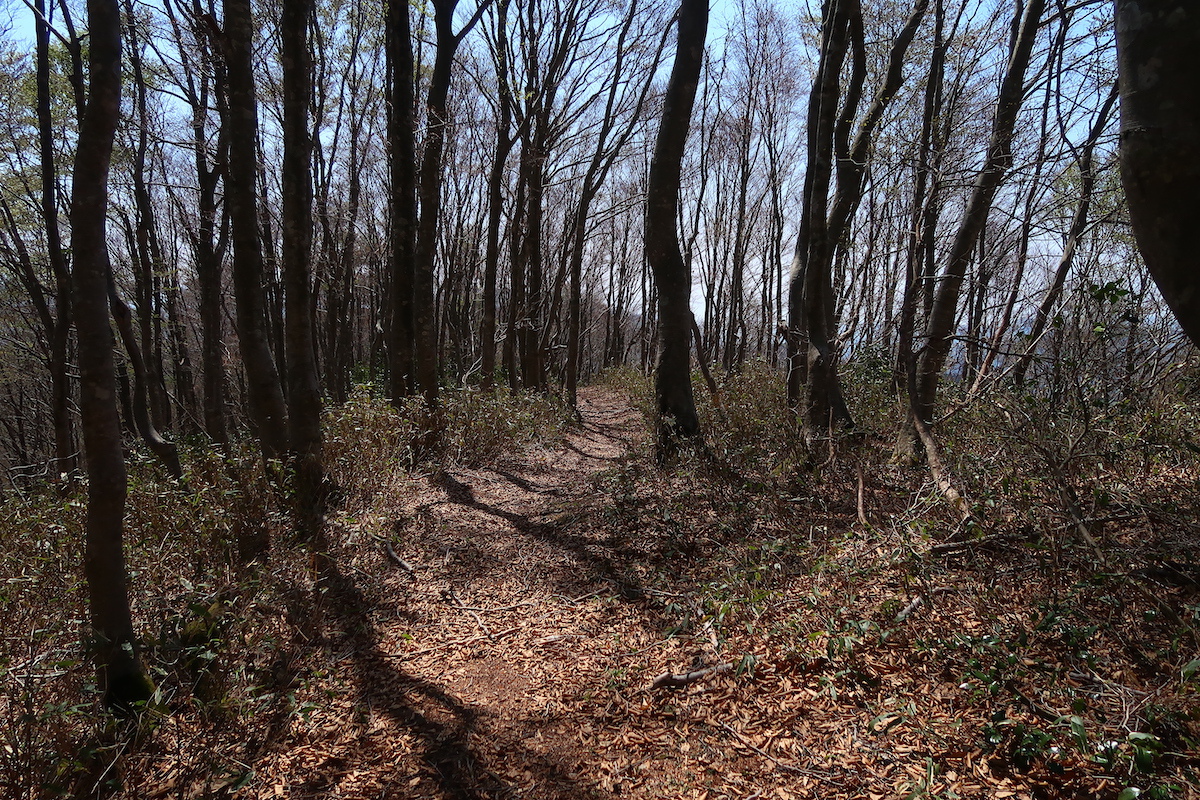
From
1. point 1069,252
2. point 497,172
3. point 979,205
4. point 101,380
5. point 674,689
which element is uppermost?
point 497,172

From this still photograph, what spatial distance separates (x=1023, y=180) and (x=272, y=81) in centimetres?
1218

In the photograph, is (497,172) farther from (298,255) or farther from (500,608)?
(500,608)

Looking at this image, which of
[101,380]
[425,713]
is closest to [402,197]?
[101,380]

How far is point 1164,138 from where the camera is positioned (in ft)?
4.16

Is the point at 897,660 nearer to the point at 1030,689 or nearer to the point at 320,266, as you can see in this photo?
the point at 1030,689

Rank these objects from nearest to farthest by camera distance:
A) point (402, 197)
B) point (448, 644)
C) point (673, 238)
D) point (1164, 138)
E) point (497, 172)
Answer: point (1164, 138) → point (448, 644) → point (673, 238) → point (402, 197) → point (497, 172)

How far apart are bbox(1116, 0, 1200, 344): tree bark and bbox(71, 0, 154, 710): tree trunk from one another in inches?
139

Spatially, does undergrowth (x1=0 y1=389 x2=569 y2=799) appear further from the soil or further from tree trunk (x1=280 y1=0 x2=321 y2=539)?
tree trunk (x1=280 y1=0 x2=321 y2=539)

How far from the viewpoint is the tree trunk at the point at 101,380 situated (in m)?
2.35

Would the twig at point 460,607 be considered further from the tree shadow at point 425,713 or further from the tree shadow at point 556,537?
the tree shadow at point 556,537

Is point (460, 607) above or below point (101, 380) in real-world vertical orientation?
below

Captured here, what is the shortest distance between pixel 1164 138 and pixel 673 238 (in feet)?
16.5

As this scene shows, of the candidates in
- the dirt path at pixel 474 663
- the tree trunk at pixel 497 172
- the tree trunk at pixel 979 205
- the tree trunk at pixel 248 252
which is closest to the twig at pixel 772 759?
the dirt path at pixel 474 663

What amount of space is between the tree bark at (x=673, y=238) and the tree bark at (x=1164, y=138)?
15.0 ft
